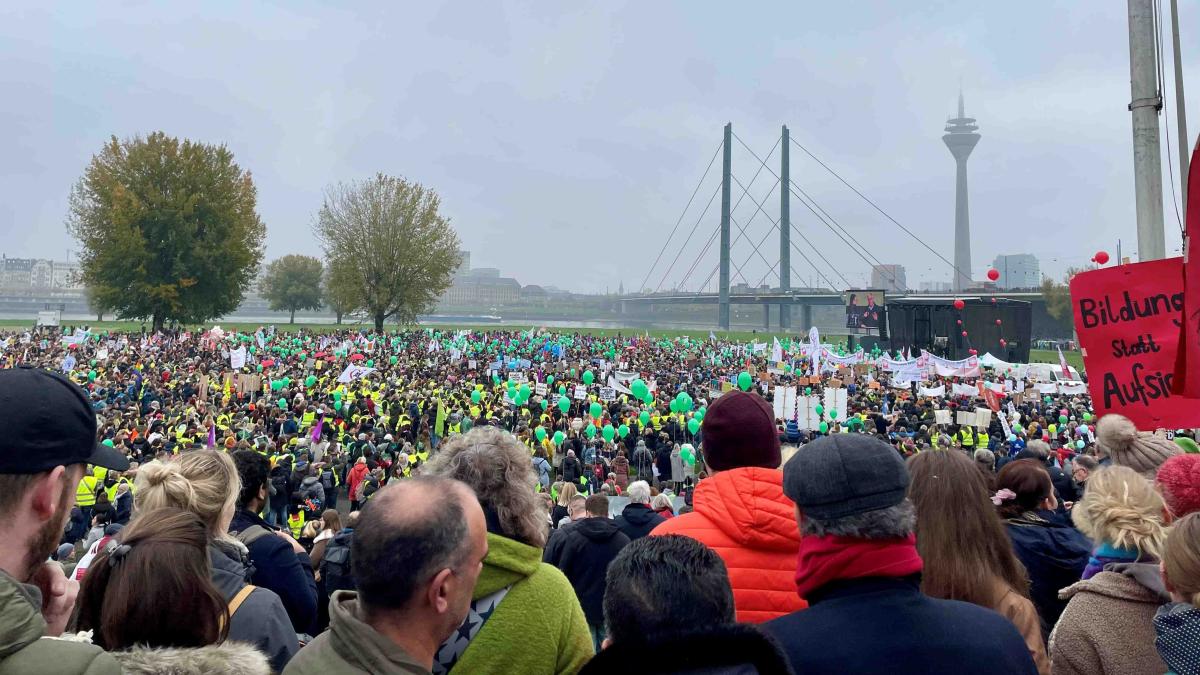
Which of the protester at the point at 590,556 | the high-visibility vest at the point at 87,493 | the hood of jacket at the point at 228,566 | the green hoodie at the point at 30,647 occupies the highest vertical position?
the green hoodie at the point at 30,647

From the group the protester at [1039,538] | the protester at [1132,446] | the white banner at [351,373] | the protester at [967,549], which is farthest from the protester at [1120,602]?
the white banner at [351,373]

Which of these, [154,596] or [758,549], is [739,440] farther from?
[154,596]

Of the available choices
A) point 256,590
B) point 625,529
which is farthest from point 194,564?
point 625,529

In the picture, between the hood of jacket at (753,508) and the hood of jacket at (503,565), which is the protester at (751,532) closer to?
the hood of jacket at (753,508)

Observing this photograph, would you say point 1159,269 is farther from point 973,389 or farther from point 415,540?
point 973,389

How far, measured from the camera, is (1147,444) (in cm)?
390

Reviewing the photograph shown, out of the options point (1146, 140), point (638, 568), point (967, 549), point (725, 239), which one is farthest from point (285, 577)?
point (725, 239)

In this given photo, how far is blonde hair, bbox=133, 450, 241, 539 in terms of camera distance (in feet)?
9.11

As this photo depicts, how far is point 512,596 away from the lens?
83.7 inches

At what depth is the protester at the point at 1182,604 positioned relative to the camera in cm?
191

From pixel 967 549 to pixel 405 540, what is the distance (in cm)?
171

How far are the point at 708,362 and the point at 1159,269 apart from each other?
32535mm

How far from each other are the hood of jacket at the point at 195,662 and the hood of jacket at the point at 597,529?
2.63 metres

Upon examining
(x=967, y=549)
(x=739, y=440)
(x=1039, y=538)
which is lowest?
(x=1039, y=538)
